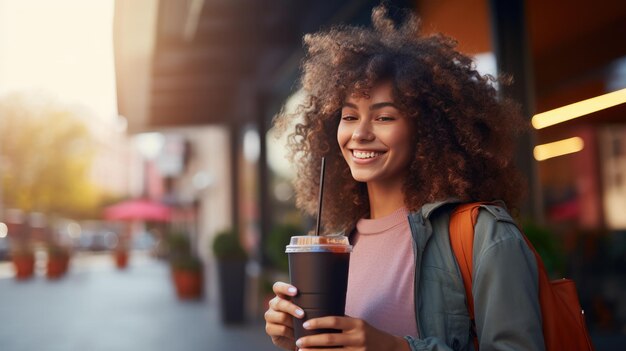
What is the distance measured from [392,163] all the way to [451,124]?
0.70 ft

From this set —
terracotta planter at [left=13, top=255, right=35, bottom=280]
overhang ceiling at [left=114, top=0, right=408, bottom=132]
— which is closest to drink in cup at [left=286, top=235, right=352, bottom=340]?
overhang ceiling at [left=114, top=0, right=408, bottom=132]

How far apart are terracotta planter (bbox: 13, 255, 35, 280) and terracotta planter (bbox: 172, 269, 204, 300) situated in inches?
→ 367

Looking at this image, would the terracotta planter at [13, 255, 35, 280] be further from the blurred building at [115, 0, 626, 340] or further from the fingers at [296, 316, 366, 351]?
the fingers at [296, 316, 366, 351]

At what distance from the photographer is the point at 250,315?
9953 millimetres

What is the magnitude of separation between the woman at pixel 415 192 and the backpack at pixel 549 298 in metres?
0.02

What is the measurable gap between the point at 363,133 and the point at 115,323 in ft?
30.1

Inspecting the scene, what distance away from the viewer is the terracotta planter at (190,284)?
43.9ft

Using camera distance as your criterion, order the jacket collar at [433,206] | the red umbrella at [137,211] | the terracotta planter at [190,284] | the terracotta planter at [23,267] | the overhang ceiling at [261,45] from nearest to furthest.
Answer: the jacket collar at [433,206] → the overhang ceiling at [261,45] → the terracotta planter at [190,284] → the terracotta planter at [23,267] → the red umbrella at [137,211]

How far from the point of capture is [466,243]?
4.81 feet

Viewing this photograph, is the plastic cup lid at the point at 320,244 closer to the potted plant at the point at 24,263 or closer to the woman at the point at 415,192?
the woman at the point at 415,192

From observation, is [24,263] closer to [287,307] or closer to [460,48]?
[460,48]

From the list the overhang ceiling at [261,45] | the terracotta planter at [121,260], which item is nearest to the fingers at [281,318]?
the overhang ceiling at [261,45]

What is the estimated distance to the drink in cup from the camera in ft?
4.45

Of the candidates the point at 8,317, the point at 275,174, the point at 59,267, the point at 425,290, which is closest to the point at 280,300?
the point at 425,290
